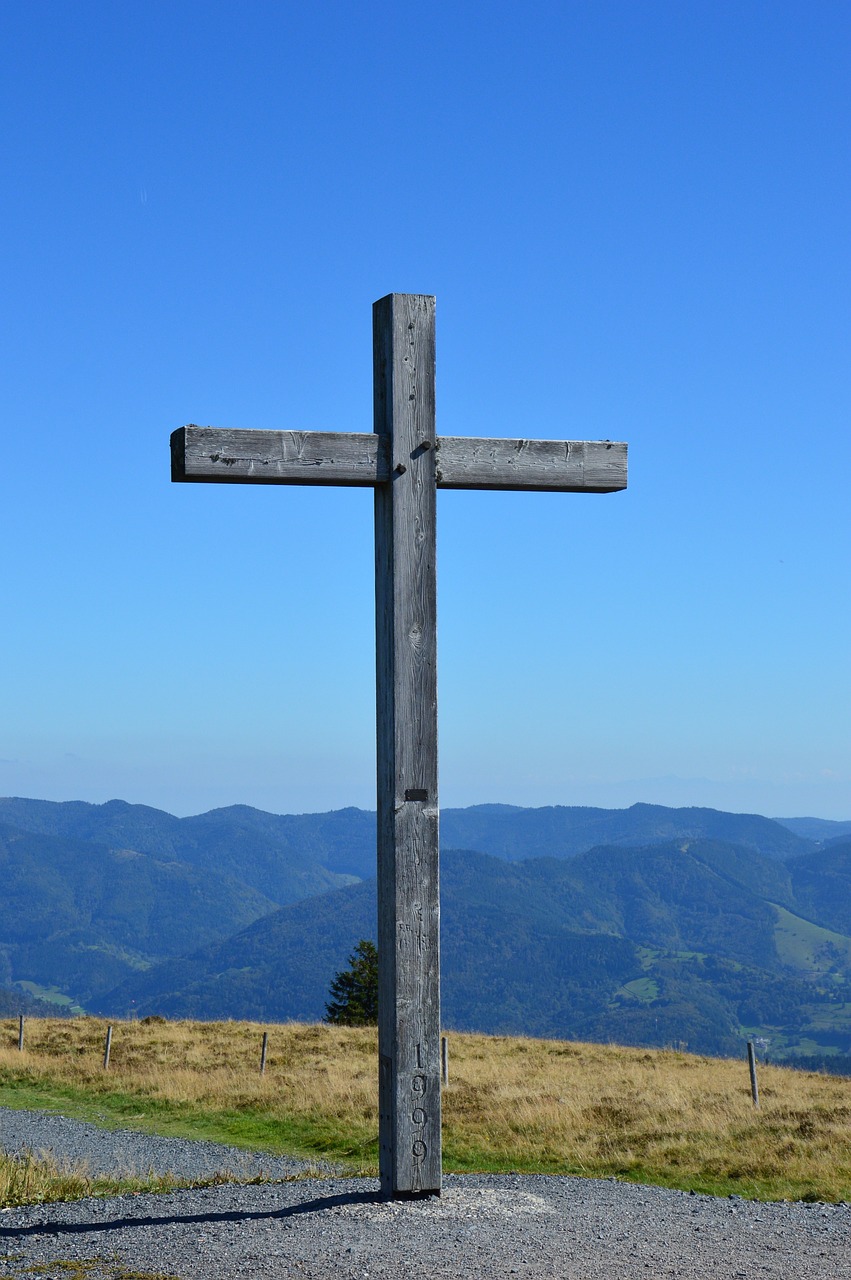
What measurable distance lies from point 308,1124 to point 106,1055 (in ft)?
29.4

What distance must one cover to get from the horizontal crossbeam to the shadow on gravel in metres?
4.17

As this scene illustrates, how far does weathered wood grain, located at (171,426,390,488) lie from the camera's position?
704 cm

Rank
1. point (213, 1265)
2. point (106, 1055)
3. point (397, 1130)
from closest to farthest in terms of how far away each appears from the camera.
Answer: point (213, 1265), point (397, 1130), point (106, 1055)

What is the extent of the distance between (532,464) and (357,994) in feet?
133

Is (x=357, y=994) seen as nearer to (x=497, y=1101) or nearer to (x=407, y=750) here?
(x=497, y=1101)

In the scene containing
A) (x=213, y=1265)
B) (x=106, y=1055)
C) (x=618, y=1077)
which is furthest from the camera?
(x=106, y=1055)

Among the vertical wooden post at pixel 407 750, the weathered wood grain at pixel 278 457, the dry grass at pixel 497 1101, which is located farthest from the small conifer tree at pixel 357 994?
the weathered wood grain at pixel 278 457

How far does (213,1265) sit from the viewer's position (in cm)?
604

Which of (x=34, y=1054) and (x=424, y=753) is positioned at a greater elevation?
(x=424, y=753)

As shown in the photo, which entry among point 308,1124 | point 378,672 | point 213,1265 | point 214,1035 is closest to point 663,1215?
point 213,1265

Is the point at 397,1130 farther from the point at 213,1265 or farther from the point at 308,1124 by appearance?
the point at 308,1124

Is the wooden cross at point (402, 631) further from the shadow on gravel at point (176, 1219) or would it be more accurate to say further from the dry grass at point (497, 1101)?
the dry grass at point (497, 1101)

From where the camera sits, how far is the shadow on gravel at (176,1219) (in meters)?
6.96

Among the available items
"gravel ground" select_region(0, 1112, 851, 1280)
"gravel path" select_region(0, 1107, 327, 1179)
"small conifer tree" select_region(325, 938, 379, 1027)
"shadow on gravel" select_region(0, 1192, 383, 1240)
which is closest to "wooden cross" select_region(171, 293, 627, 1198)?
"shadow on gravel" select_region(0, 1192, 383, 1240)
